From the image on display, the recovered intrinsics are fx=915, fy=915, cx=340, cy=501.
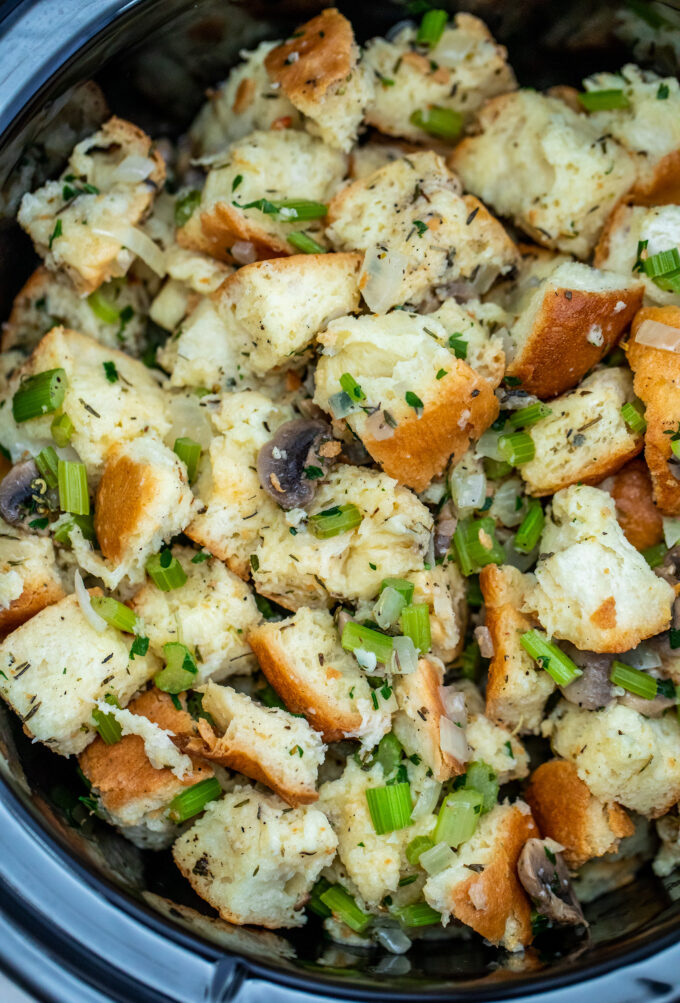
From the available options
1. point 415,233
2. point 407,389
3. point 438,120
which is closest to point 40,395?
point 407,389

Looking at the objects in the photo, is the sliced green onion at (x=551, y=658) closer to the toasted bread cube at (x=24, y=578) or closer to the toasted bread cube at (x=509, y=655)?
the toasted bread cube at (x=509, y=655)

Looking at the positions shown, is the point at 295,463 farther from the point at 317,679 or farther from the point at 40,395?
the point at 40,395

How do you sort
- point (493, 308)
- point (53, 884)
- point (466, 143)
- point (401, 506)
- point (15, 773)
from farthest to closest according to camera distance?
point (466, 143) < point (493, 308) < point (401, 506) < point (15, 773) < point (53, 884)

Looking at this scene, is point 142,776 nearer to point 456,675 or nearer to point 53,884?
point 53,884

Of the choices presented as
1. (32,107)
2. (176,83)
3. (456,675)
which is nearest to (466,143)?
(176,83)

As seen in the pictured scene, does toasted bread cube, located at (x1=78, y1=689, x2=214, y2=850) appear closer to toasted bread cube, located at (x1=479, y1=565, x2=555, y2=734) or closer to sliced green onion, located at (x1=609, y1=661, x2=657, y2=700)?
toasted bread cube, located at (x1=479, y1=565, x2=555, y2=734)

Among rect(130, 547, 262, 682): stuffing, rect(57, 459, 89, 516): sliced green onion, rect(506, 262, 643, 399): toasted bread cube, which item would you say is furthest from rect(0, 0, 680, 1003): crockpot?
rect(506, 262, 643, 399): toasted bread cube
